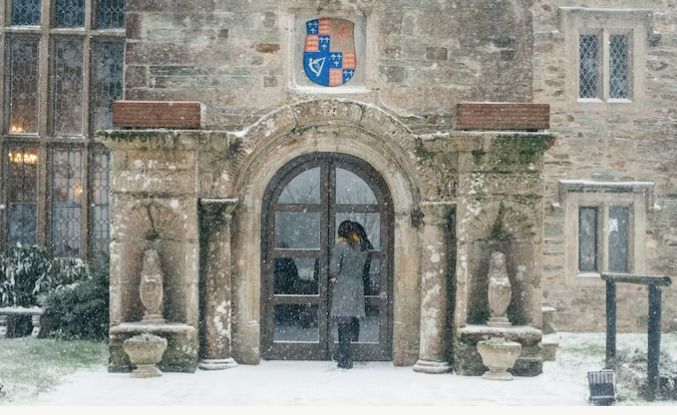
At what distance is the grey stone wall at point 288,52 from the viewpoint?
397 inches

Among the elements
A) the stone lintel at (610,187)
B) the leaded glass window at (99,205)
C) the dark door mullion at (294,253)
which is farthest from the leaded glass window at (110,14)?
the stone lintel at (610,187)

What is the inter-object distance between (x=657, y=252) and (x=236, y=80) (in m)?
7.68

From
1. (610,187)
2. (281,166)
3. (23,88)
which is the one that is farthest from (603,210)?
(23,88)

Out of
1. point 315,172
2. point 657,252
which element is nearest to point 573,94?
point 657,252

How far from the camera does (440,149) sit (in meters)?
9.80

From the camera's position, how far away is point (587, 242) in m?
14.6

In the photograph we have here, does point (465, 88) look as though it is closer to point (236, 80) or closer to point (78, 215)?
point (236, 80)

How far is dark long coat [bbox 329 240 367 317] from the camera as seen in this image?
32.2 ft

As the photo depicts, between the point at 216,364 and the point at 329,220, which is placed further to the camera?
the point at 329,220

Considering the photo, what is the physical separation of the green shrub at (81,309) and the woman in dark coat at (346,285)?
3473mm

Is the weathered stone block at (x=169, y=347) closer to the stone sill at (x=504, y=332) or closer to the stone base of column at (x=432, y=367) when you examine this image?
the stone base of column at (x=432, y=367)

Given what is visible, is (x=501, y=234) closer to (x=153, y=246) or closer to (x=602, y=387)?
(x=602, y=387)

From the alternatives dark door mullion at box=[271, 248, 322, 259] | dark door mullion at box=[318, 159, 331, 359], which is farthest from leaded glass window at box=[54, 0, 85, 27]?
dark door mullion at box=[271, 248, 322, 259]

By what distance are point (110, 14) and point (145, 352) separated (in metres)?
5.73
